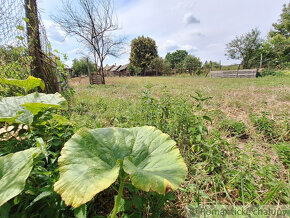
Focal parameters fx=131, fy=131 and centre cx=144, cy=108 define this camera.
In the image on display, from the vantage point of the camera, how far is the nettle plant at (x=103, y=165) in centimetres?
51

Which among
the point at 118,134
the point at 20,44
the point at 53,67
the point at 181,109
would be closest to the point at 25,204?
the point at 118,134

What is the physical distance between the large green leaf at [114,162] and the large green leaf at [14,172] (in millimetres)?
131

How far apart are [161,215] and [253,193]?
0.59 metres

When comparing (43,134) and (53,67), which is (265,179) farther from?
(53,67)

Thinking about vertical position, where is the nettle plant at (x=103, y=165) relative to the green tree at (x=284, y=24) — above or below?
below

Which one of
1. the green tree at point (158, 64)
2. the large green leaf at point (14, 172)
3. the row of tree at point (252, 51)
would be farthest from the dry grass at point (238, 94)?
the green tree at point (158, 64)

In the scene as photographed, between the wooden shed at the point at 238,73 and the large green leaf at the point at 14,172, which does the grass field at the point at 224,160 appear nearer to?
the large green leaf at the point at 14,172

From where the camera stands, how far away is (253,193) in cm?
81

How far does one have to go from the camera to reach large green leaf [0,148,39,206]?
50 centimetres

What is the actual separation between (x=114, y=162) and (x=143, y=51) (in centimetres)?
3027

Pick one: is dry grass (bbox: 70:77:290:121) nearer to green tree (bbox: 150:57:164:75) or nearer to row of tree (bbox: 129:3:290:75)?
row of tree (bbox: 129:3:290:75)

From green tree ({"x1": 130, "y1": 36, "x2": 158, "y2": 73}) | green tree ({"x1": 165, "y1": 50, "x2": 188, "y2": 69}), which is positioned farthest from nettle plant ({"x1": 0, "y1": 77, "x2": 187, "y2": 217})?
green tree ({"x1": 165, "y1": 50, "x2": 188, "y2": 69})

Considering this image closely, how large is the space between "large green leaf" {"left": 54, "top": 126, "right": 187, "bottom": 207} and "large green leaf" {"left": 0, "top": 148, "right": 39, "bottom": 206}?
0.43 feet

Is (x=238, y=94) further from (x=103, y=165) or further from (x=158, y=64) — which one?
(x=158, y=64)
